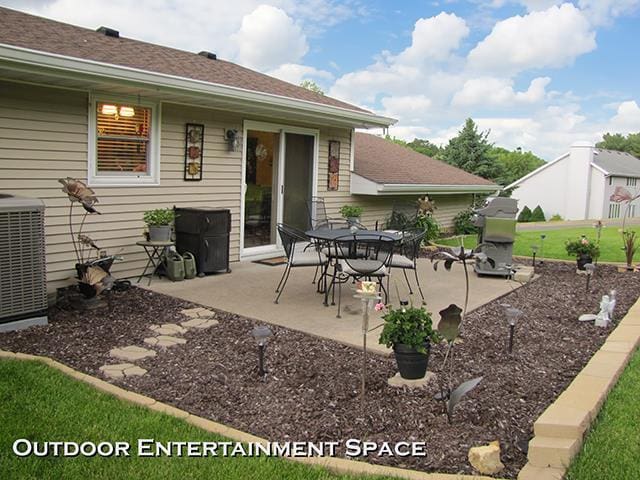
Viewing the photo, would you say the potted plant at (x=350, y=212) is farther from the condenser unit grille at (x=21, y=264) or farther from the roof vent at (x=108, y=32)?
the condenser unit grille at (x=21, y=264)

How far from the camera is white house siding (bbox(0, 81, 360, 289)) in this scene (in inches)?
207

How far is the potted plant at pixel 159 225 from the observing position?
20.1 feet

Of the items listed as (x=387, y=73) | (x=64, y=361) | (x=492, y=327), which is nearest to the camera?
(x=64, y=361)

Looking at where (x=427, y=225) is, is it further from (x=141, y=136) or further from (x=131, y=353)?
(x=131, y=353)

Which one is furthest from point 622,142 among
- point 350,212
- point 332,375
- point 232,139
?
point 332,375

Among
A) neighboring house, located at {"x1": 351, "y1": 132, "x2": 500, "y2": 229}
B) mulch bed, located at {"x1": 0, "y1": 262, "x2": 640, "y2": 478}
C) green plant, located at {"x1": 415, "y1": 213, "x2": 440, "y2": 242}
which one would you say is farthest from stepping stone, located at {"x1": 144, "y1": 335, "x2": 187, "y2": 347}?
green plant, located at {"x1": 415, "y1": 213, "x2": 440, "y2": 242}

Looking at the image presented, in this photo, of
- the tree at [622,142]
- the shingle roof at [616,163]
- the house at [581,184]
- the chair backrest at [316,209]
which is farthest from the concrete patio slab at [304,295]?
the tree at [622,142]

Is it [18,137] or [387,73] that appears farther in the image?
[387,73]

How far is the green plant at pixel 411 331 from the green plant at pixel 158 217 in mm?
3546

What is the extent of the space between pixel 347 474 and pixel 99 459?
1090mm

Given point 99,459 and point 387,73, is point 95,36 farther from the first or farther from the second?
point 387,73

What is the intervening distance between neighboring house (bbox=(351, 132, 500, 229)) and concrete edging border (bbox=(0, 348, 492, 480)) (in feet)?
22.2

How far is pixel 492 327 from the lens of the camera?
4887mm

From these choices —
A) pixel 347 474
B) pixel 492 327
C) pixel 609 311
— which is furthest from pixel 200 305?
pixel 609 311
